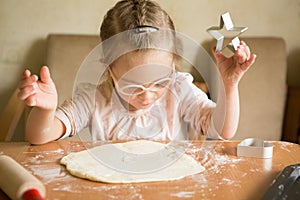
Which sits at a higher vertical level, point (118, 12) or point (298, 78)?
point (118, 12)

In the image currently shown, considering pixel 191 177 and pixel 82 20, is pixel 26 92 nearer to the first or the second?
pixel 191 177

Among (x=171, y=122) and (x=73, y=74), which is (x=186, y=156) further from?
(x=73, y=74)

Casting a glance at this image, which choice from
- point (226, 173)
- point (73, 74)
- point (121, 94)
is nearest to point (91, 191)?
point (226, 173)

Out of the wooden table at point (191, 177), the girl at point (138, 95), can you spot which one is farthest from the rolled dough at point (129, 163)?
the girl at point (138, 95)

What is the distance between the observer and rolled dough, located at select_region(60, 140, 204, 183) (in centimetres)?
87

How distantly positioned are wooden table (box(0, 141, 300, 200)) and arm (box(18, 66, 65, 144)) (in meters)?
0.02

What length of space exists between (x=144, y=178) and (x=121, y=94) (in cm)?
38

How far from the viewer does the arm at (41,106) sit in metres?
0.91

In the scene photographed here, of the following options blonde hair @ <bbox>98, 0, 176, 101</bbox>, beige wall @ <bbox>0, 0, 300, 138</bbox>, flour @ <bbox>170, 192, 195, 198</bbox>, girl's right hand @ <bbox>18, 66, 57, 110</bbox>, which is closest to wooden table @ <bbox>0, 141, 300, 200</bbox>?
flour @ <bbox>170, 192, 195, 198</bbox>

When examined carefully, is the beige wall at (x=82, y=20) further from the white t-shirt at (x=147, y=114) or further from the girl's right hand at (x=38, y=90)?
the girl's right hand at (x=38, y=90)

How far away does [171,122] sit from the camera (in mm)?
1270

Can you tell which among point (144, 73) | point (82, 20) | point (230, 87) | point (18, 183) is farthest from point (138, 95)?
point (82, 20)

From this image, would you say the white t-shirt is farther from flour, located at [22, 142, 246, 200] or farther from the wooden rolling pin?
the wooden rolling pin

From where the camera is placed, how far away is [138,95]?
3.72ft
